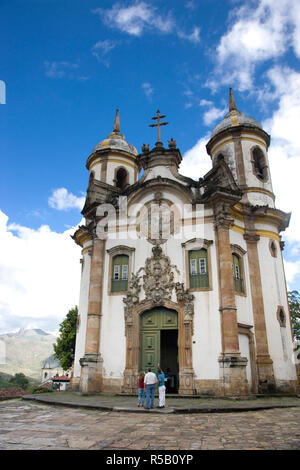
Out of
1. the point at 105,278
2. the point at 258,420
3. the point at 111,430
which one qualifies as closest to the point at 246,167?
the point at 105,278

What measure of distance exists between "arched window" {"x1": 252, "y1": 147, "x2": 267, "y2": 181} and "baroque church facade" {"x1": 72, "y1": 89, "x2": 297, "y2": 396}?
1120 millimetres

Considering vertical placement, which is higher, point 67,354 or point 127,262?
point 127,262

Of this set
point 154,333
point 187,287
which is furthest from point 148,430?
point 187,287

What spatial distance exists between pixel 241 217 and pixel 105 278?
25.1ft

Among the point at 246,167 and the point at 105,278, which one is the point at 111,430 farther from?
the point at 246,167

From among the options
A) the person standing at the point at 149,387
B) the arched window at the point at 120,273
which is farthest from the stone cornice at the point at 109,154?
the person standing at the point at 149,387

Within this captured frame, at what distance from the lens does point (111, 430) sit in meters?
7.39

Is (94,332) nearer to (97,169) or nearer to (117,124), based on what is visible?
(97,169)

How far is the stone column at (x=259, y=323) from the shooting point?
15.9 m

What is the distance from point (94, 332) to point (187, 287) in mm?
4971

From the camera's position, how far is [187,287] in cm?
1612

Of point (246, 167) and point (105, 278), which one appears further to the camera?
point (246, 167)

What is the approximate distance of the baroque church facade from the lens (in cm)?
1514
